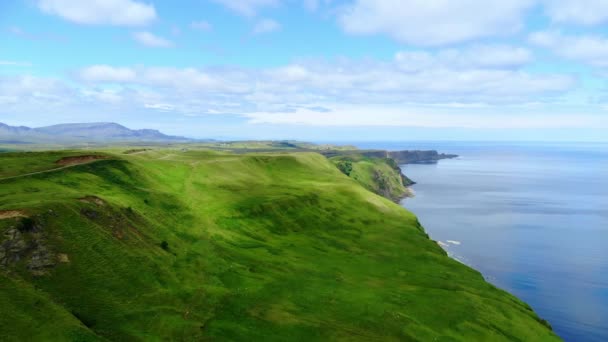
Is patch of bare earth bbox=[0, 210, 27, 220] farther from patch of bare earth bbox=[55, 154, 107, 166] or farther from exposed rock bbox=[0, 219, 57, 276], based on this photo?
patch of bare earth bbox=[55, 154, 107, 166]

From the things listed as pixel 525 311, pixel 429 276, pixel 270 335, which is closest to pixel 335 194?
pixel 429 276

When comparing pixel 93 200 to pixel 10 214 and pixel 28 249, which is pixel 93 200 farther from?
pixel 28 249

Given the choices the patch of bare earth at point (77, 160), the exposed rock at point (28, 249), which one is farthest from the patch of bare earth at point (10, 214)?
the patch of bare earth at point (77, 160)

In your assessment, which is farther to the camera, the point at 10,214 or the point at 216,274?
the point at 216,274

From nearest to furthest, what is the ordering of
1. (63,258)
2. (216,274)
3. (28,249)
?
(28,249), (63,258), (216,274)

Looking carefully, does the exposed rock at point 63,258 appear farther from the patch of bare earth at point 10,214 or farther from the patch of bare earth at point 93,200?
the patch of bare earth at point 93,200

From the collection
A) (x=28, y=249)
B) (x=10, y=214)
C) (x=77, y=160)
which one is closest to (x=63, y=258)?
(x=28, y=249)

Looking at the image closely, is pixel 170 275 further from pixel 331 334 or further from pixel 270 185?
pixel 270 185
